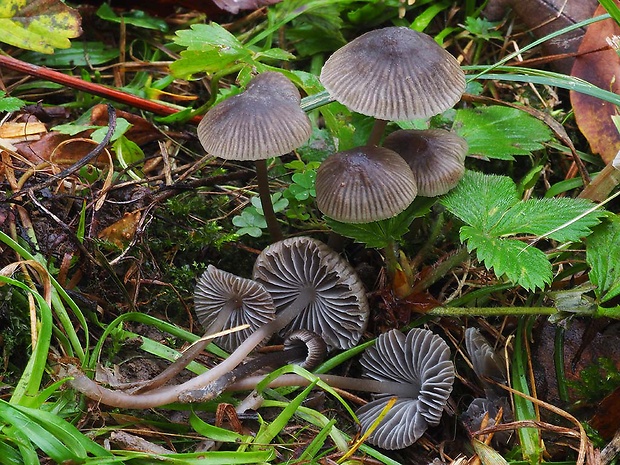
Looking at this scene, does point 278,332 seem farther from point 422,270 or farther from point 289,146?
point 289,146

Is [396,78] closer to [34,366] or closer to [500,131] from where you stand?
[500,131]

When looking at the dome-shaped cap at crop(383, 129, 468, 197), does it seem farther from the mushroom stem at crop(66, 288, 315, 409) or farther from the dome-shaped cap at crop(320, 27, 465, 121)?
the mushroom stem at crop(66, 288, 315, 409)

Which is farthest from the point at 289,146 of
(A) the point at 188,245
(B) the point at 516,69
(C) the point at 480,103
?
(C) the point at 480,103

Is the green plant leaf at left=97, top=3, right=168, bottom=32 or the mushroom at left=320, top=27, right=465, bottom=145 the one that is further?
the green plant leaf at left=97, top=3, right=168, bottom=32

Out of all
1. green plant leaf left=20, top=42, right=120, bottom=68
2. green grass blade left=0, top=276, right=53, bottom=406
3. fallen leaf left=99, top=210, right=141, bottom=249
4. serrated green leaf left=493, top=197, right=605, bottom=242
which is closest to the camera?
green grass blade left=0, top=276, right=53, bottom=406

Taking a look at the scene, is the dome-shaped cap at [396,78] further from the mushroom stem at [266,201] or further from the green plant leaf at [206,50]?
the green plant leaf at [206,50]

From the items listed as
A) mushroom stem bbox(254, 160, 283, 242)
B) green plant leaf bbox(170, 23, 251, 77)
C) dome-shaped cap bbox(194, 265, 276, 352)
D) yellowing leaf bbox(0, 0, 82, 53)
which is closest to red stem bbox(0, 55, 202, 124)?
yellowing leaf bbox(0, 0, 82, 53)
